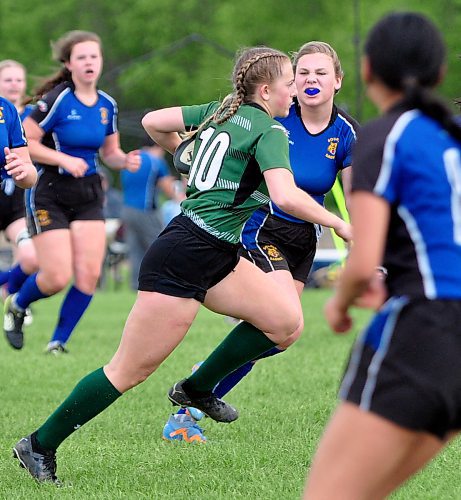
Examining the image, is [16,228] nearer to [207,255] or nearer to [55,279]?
[55,279]

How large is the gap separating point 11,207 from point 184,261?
573cm

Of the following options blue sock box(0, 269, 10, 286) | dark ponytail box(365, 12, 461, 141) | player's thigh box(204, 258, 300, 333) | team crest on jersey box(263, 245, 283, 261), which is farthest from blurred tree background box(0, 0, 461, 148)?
dark ponytail box(365, 12, 461, 141)

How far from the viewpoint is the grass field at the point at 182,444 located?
4.80 metres

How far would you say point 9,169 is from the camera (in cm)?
581

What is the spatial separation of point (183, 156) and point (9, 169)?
3.73 feet

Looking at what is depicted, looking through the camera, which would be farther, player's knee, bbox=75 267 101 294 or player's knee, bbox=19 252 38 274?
player's knee, bbox=19 252 38 274

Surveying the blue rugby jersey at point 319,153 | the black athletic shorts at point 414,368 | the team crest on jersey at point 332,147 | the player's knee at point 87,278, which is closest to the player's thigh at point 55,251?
the player's knee at point 87,278

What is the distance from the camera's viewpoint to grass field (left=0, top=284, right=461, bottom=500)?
15.8ft

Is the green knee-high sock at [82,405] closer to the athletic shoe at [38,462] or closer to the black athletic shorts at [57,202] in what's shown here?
the athletic shoe at [38,462]

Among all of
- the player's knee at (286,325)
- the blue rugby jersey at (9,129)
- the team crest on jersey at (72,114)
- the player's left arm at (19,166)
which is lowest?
the player's knee at (286,325)

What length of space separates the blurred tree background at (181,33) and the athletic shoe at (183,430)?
22464 mm

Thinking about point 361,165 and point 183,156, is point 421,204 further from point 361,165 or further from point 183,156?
point 183,156

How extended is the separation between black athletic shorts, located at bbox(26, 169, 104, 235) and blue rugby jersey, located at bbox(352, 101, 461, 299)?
5817 mm

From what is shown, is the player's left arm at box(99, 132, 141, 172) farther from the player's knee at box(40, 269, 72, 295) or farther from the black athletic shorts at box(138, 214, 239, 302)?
the black athletic shorts at box(138, 214, 239, 302)
